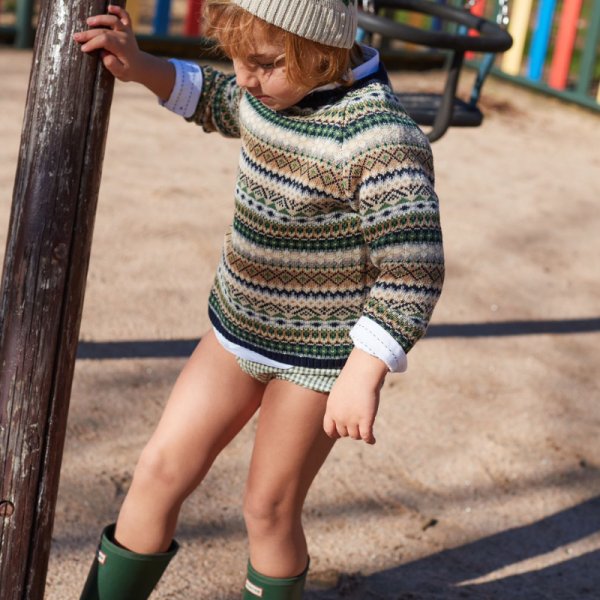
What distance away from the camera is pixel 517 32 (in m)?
7.85

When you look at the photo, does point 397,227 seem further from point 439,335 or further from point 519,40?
point 519,40

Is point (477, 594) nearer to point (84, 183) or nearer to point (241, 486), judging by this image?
point (241, 486)

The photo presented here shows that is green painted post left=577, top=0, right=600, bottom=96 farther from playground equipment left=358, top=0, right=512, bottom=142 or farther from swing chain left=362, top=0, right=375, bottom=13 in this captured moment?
swing chain left=362, top=0, right=375, bottom=13

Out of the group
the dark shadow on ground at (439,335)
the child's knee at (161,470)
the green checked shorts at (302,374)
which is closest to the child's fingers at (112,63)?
the green checked shorts at (302,374)

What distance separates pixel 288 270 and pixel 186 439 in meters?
0.37

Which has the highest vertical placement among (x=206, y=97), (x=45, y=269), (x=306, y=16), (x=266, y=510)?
(x=306, y=16)

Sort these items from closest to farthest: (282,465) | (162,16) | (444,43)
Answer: (282,465) → (444,43) → (162,16)

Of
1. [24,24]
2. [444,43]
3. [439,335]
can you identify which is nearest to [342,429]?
[444,43]

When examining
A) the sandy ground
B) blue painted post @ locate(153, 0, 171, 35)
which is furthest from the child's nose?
blue painted post @ locate(153, 0, 171, 35)

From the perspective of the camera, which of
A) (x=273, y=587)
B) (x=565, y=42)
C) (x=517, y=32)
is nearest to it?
(x=273, y=587)

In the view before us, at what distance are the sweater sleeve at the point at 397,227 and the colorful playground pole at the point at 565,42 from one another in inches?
253

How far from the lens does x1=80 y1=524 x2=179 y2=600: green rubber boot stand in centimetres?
171

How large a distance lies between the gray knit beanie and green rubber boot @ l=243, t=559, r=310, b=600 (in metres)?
0.99

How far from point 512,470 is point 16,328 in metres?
1.66
